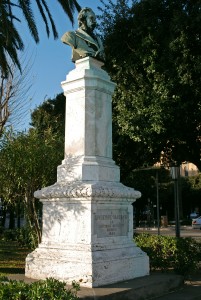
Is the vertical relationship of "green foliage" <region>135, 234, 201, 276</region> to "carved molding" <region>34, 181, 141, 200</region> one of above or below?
below

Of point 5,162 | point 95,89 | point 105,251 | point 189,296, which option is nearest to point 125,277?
point 105,251

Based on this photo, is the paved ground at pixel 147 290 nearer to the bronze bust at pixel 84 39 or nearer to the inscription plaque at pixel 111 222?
the inscription plaque at pixel 111 222

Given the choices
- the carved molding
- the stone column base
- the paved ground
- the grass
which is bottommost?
the grass

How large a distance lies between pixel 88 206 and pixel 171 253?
152 inches

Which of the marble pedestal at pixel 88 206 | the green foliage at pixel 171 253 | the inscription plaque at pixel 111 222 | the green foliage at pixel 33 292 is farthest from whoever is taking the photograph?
the green foliage at pixel 171 253

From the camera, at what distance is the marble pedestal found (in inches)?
261

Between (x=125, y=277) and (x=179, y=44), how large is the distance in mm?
8446

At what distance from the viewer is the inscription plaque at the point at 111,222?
6832 millimetres

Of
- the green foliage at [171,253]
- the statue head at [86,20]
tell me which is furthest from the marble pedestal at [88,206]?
the green foliage at [171,253]

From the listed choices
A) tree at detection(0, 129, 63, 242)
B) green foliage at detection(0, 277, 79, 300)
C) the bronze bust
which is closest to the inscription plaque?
green foliage at detection(0, 277, 79, 300)

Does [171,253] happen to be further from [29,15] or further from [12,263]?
[29,15]

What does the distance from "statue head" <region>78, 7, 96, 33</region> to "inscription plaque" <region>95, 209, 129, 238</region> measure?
3660 mm

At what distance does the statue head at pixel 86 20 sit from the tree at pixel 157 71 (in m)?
5.15

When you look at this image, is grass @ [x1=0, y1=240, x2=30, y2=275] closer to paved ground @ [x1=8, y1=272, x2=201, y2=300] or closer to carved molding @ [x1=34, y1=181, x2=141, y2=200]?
paved ground @ [x1=8, y1=272, x2=201, y2=300]
